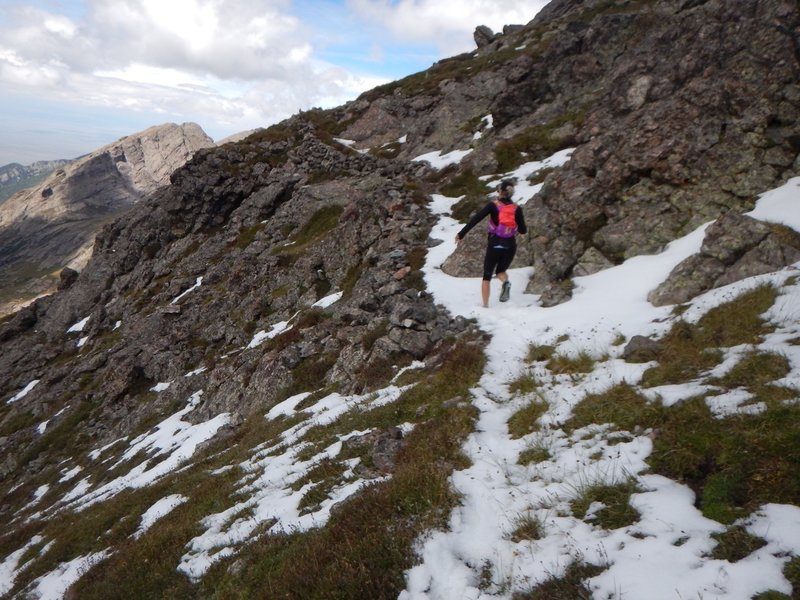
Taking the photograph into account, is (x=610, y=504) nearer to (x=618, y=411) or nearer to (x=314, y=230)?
(x=618, y=411)

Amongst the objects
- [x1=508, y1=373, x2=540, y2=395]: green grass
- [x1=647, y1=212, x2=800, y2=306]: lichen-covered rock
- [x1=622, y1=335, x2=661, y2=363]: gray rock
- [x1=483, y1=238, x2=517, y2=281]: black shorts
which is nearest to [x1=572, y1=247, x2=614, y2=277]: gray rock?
[x1=483, y1=238, x2=517, y2=281]: black shorts

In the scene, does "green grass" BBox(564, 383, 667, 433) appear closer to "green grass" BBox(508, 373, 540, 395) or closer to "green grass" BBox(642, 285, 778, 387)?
"green grass" BBox(642, 285, 778, 387)

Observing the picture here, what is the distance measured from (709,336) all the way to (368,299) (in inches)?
589

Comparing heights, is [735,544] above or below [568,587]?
above

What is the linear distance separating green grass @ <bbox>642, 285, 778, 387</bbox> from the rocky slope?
6.67 ft

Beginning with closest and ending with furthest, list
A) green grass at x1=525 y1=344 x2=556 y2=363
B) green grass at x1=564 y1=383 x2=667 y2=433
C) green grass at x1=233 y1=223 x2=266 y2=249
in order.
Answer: green grass at x1=564 y1=383 x2=667 y2=433, green grass at x1=525 y1=344 x2=556 y2=363, green grass at x1=233 y1=223 x2=266 y2=249

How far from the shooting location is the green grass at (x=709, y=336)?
8414mm

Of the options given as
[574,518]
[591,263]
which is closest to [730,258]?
[591,263]

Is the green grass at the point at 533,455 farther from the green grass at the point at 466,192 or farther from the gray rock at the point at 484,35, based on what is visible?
the gray rock at the point at 484,35

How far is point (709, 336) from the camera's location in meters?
9.29

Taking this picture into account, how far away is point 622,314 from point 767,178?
8.06m

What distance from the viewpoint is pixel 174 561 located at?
364 inches

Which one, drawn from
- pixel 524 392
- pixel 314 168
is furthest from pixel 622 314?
pixel 314 168

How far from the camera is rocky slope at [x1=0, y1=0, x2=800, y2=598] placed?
9.75 m
